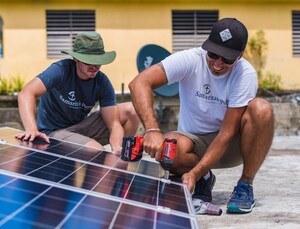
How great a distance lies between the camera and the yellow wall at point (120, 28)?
14070 mm

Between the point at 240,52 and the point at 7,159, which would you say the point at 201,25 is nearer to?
the point at 240,52

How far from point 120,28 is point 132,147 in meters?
11.1

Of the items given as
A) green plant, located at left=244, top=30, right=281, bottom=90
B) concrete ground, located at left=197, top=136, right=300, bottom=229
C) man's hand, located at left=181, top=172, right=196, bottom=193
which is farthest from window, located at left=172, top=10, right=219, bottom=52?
man's hand, located at left=181, top=172, right=196, bottom=193

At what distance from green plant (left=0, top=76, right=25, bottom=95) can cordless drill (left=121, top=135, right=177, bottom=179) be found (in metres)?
10.2

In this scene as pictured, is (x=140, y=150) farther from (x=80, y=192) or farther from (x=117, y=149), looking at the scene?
(x=80, y=192)

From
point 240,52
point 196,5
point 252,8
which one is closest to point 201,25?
point 196,5

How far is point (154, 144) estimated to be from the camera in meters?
3.33

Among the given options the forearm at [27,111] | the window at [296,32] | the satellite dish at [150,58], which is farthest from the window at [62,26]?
the forearm at [27,111]

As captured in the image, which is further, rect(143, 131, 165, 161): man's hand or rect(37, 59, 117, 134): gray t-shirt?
rect(37, 59, 117, 134): gray t-shirt

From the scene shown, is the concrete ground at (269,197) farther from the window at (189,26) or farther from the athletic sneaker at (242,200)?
the window at (189,26)

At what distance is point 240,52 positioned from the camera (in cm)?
357

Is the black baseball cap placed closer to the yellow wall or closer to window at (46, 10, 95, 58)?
the yellow wall

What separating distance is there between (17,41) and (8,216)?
1280cm

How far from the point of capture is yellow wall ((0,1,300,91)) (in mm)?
14070
